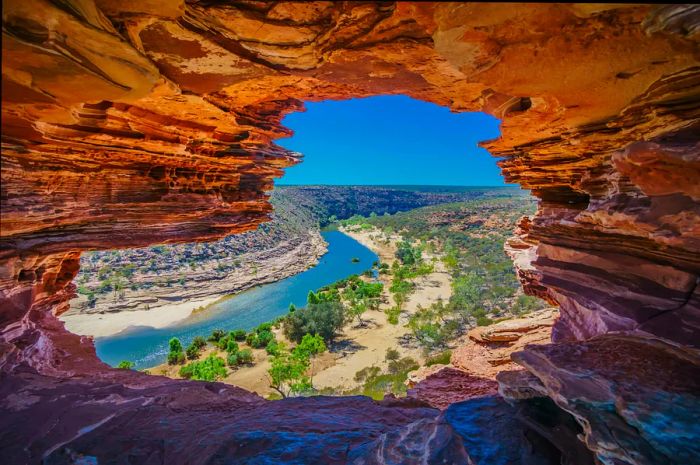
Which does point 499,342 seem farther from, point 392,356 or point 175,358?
point 175,358

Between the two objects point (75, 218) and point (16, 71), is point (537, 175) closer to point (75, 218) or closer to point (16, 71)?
point (16, 71)

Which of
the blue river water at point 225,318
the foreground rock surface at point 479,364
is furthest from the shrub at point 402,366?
the blue river water at point 225,318

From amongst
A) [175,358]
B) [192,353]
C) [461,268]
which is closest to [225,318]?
[192,353]

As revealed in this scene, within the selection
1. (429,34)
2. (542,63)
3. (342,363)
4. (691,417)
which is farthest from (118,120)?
(342,363)

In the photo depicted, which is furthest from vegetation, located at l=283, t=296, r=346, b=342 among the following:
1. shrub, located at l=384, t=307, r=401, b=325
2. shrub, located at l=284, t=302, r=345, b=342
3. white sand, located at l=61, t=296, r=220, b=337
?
white sand, located at l=61, t=296, r=220, b=337

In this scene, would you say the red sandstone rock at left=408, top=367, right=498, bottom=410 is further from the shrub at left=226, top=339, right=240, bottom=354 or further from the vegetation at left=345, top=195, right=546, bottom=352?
the shrub at left=226, top=339, right=240, bottom=354

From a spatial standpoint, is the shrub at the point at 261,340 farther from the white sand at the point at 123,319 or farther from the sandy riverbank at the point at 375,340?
the white sand at the point at 123,319
